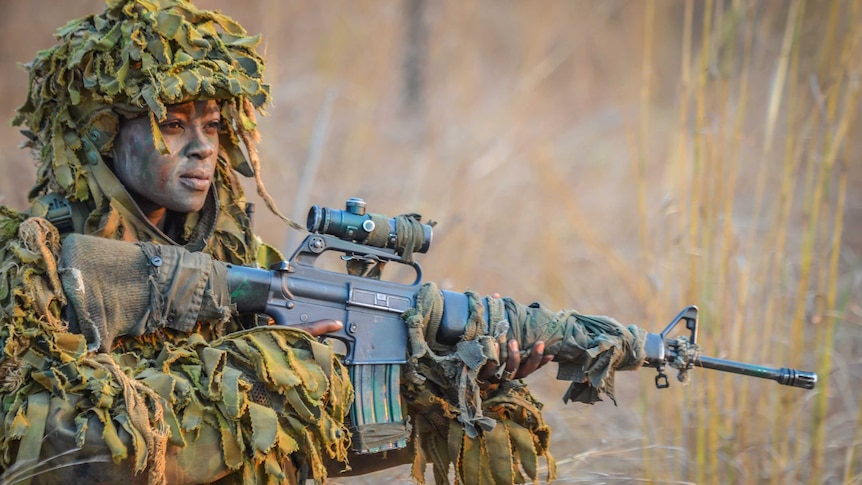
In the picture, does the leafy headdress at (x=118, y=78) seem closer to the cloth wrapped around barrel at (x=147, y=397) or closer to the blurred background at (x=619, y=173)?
the cloth wrapped around barrel at (x=147, y=397)

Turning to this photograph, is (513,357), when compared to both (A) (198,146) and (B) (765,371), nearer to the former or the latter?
(B) (765,371)

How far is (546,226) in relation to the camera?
6.21 meters

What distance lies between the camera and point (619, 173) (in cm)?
786

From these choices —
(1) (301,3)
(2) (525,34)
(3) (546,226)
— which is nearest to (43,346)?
(3) (546,226)

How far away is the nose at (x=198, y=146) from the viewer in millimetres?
2924

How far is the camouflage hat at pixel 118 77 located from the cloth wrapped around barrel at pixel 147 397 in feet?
0.91

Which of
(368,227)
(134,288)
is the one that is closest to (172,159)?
(134,288)

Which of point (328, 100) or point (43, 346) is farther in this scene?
point (328, 100)

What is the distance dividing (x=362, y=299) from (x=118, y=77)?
959 millimetres

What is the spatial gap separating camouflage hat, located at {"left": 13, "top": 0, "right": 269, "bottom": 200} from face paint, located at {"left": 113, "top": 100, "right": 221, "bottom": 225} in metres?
0.05

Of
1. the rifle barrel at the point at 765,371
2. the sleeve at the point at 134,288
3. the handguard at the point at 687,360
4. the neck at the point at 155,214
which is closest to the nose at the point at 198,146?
the neck at the point at 155,214

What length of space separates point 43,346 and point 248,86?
3.20 ft

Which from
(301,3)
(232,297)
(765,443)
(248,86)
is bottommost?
(765,443)

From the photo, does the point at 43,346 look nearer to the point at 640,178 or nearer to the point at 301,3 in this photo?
the point at 640,178
